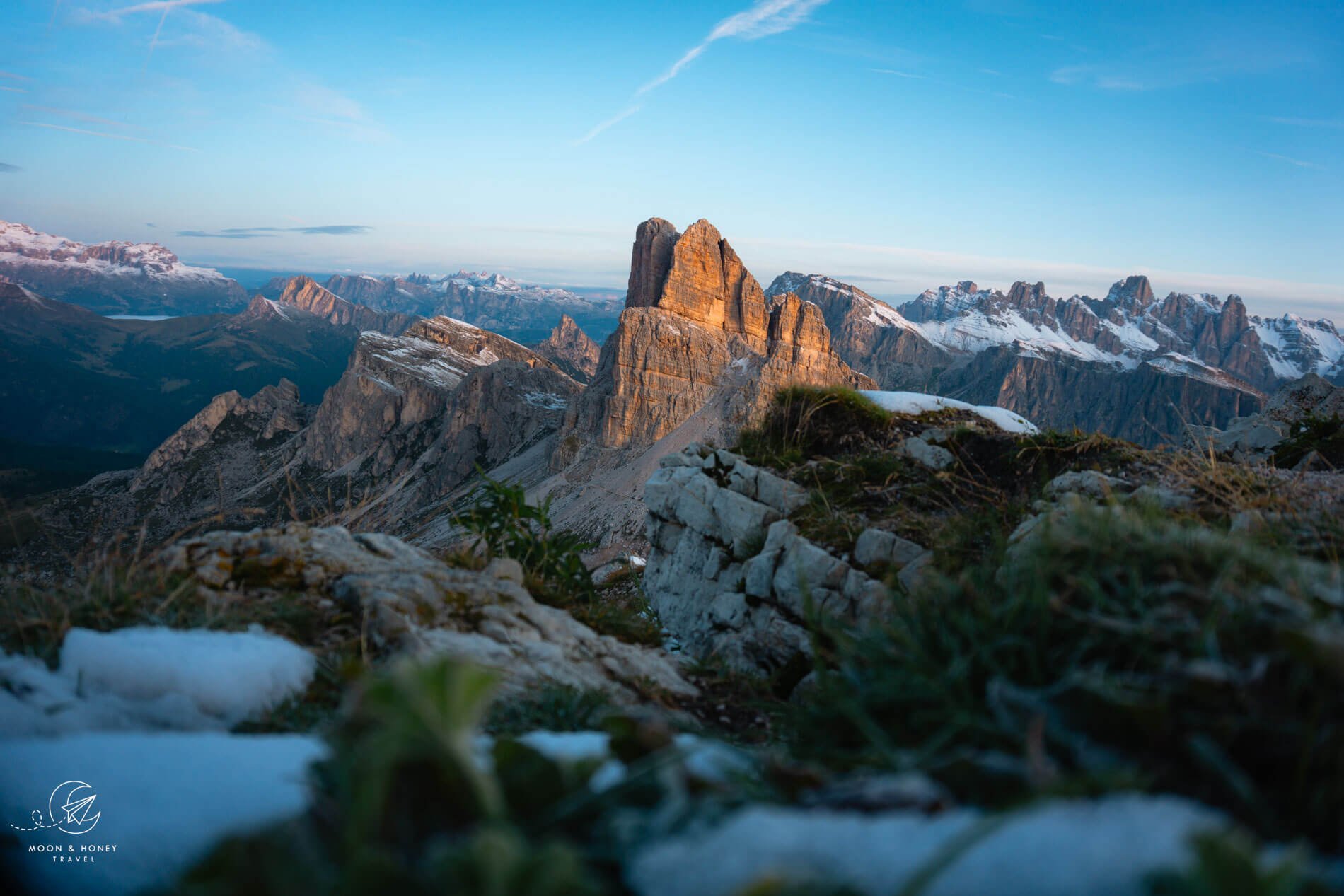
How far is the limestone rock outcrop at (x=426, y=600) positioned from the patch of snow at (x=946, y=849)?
9.01ft

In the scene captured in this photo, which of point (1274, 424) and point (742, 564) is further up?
point (1274, 424)

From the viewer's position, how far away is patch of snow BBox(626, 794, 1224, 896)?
1.26 m

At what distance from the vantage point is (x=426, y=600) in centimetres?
472

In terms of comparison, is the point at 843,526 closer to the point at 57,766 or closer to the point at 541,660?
the point at 541,660

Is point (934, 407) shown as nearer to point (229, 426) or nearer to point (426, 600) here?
point (426, 600)

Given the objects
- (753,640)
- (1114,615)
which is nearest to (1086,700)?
(1114,615)

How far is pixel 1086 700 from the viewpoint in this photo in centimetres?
173

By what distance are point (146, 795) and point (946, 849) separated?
7.64ft

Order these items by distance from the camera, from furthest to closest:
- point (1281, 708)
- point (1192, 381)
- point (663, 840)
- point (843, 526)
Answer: point (1192, 381)
point (843, 526)
point (1281, 708)
point (663, 840)

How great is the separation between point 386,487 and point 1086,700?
20.3 feet

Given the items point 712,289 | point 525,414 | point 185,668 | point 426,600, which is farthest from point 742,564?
point 525,414

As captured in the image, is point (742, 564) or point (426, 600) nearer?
point (426, 600)

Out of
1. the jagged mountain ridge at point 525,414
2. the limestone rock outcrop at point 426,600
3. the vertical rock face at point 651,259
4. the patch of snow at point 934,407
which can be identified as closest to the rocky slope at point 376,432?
the jagged mountain ridge at point 525,414

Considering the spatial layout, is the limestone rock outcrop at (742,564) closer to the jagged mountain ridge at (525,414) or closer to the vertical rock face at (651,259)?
the jagged mountain ridge at (525,414)
